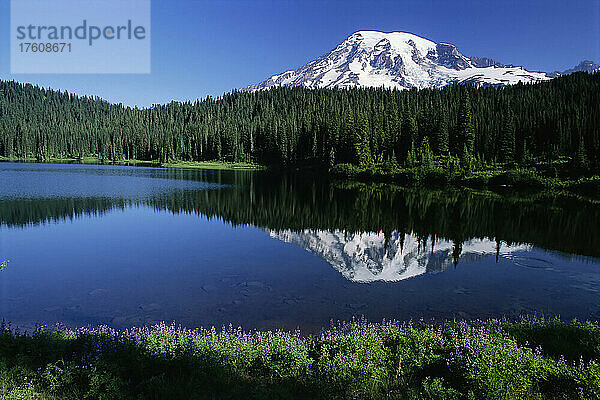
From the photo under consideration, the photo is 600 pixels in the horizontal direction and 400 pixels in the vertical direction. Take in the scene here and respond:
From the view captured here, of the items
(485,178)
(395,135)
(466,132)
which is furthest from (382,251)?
(395,135)

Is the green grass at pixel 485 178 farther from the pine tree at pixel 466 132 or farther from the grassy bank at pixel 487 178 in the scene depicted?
the pine tree at pixel 466 132

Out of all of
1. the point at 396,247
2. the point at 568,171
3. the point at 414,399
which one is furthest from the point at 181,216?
the point at 568,171

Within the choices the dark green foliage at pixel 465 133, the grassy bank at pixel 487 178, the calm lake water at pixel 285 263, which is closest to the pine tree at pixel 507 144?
the grassy bank at pixel 487 178

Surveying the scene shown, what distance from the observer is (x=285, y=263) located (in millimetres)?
22891

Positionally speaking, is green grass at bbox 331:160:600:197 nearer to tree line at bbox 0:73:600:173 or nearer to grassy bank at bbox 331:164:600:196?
grassy bank at bbox 331:164:600:196

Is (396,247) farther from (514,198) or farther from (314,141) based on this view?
(314,141)

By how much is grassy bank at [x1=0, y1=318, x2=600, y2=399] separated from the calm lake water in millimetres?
4161

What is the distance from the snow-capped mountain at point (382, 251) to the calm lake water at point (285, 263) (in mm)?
144

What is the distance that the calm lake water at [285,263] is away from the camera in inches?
615

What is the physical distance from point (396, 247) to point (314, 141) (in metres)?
106

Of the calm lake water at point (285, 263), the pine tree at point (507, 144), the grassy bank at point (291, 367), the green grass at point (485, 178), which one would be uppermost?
the pine tree at point (507, 144)

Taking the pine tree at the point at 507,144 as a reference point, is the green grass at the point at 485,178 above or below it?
below

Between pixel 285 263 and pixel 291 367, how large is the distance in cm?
1384

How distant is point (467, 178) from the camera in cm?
7850
